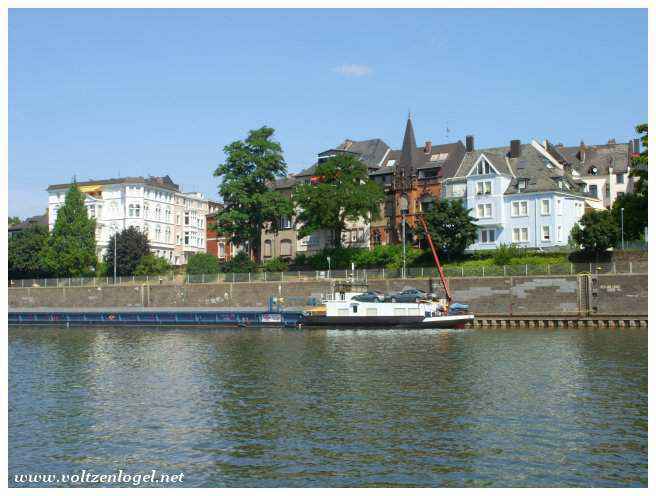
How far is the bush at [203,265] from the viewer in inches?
4264

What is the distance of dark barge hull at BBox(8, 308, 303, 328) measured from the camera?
83.4m

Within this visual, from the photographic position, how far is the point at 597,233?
8388 centimetres

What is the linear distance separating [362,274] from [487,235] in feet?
58.0

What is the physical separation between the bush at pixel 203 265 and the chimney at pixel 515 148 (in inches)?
1543

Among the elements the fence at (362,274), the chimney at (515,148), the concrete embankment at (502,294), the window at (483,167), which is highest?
the chimney at (515,148)

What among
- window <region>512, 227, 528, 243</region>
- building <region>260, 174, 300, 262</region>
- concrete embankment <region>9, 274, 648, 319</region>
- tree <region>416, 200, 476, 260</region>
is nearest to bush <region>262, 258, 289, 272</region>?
concrete embankment <region>9, 274, 648, 319</region>

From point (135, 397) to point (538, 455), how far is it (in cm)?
2011

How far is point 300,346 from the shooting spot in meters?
62.3

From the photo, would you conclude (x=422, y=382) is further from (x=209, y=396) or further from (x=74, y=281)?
(x=74, y=281)

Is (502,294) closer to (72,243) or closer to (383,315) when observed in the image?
(383,315)

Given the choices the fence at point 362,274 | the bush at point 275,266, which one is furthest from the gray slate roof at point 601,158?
the bush at point 275,266

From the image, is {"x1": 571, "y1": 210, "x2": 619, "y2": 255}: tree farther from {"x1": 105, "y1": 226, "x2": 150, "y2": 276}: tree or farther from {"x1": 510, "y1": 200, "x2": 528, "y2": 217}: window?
{"x1": 105, "y1": 226, "x2": 150, "y2": 276}: tree

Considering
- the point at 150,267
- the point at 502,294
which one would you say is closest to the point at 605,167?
the point at 502,294

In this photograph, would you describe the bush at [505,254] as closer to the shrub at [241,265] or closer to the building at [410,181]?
the building at [410,181]
